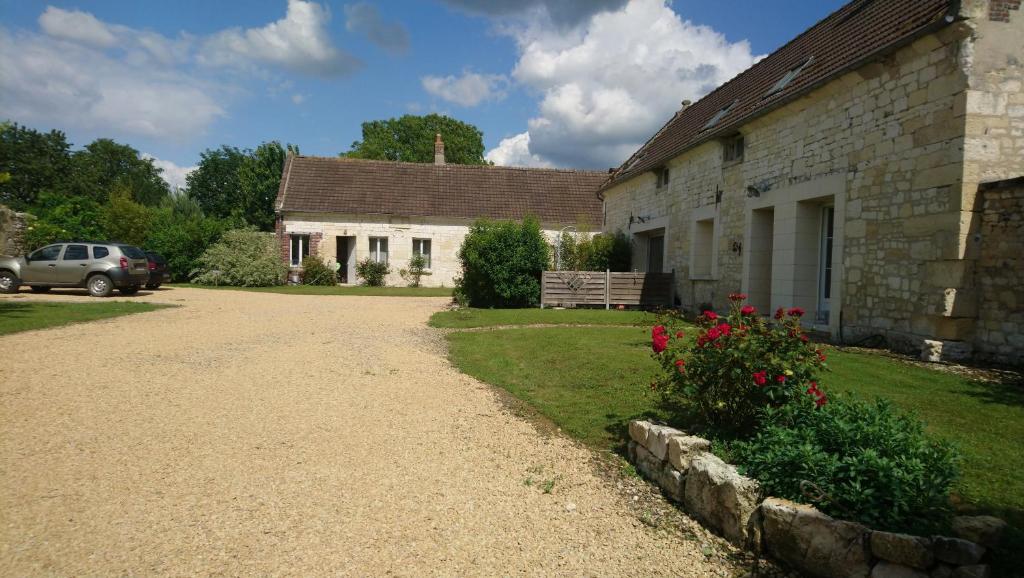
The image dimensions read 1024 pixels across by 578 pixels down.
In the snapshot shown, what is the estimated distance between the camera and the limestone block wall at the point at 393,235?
23922 mm

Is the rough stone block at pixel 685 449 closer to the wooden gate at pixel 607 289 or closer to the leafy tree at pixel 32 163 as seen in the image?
the wooden gate at pixel 607 289

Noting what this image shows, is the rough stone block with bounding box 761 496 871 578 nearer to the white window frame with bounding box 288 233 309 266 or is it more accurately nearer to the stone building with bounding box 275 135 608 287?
the stone building with bounding box 275 135 608 287

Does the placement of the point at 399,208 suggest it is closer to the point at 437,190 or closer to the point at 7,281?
the point at 437,190

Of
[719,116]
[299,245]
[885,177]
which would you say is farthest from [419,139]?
[885,177]

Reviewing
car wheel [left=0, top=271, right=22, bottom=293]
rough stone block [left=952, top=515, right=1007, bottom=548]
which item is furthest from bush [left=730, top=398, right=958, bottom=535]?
car wheel [left=0, top=271, right=22, bottom=293]

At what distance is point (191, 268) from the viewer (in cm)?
2291

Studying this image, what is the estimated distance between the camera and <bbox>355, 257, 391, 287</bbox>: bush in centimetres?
2394

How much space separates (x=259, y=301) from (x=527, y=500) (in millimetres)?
14009

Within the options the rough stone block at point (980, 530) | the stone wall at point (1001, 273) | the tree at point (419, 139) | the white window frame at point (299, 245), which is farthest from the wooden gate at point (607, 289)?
the tree at point (419, 139)

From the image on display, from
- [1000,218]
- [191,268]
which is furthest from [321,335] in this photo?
[191,268]

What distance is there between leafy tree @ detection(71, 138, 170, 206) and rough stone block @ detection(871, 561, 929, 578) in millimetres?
55645

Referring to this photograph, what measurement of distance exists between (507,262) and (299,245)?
13094 mm

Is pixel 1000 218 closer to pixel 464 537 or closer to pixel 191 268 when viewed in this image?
pixel 464 537

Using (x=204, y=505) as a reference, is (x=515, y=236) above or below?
above
